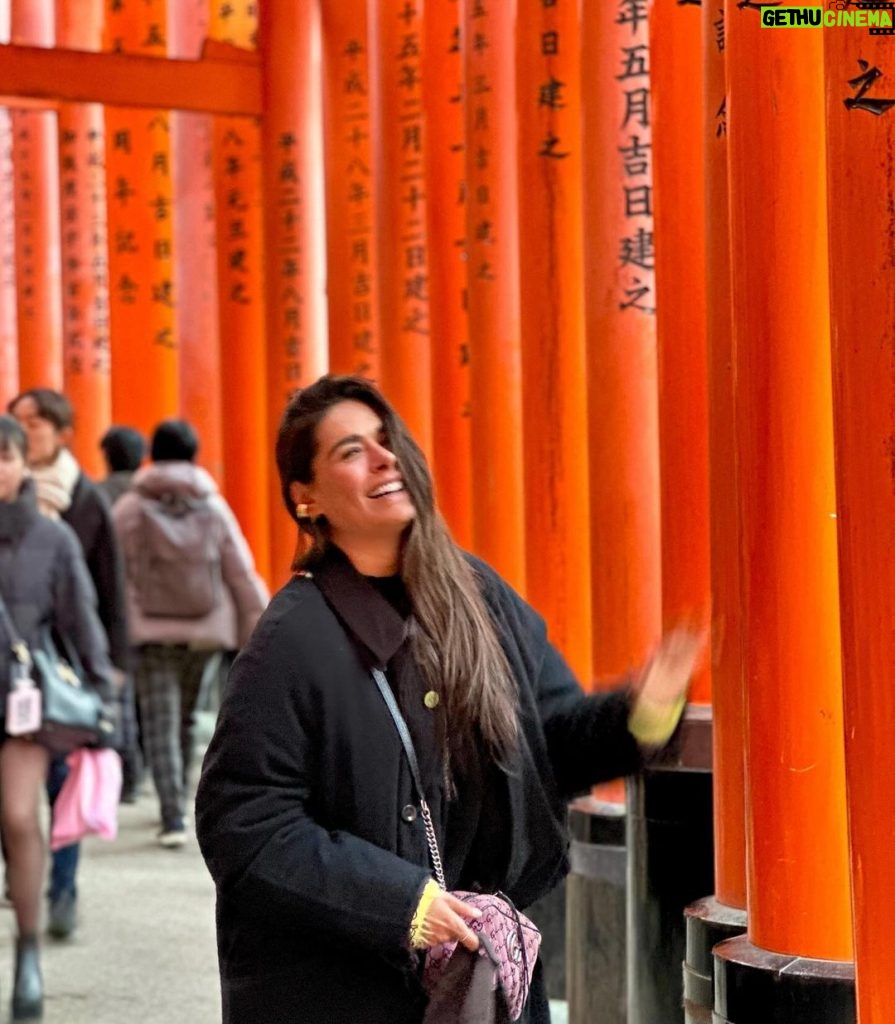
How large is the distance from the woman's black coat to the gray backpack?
4928 mm

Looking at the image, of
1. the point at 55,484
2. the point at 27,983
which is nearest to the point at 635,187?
the point at 27,983

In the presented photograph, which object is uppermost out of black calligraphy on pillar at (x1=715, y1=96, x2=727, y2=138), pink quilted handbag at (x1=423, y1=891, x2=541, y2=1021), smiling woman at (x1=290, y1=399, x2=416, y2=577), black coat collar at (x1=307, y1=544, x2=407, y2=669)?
black calligraphy on pillar at (x1=715, y1=96, x2=727, y2=138)

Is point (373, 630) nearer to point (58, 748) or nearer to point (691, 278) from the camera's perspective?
point (691, 278)

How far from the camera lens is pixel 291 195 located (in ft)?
26.7

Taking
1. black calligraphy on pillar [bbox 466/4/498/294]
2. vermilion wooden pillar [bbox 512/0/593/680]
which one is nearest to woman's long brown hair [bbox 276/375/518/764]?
vermilion wooden pillar [bbox 512/0/593/680]

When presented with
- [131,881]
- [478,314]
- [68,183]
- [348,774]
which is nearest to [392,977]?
[348,774]

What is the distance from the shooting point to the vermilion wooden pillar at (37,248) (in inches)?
478

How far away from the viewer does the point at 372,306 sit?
7.60 m

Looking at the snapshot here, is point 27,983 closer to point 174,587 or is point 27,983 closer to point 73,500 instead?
point 73,500

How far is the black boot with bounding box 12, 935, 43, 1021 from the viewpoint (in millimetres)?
5016

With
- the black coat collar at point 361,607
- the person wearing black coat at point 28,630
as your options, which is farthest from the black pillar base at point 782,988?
the person wearing black coat at point 28,630

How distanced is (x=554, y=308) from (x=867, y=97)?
8.62ft

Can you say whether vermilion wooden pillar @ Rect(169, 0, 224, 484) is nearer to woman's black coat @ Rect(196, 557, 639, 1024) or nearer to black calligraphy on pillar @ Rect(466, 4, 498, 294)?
black calligraphy on pillar @ Rect(466, 4, 498, 294)

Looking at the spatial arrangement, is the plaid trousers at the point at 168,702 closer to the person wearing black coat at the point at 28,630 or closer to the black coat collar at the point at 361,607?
the person wearing black coat at the point at 28,630
